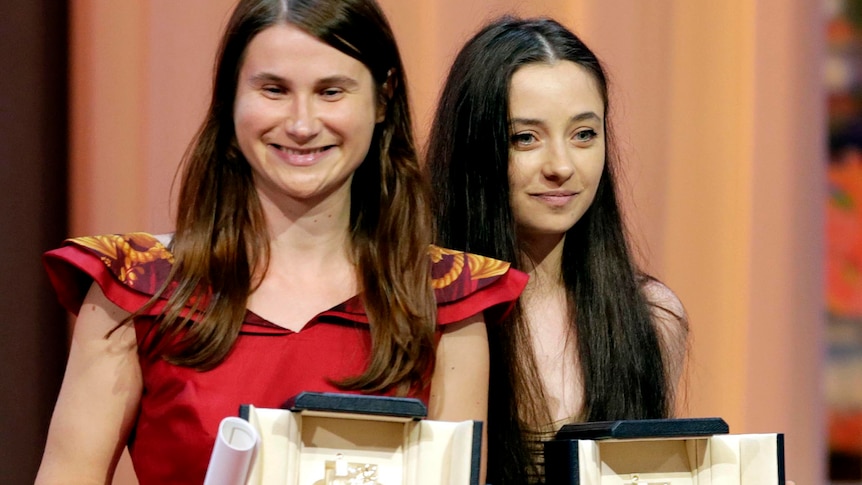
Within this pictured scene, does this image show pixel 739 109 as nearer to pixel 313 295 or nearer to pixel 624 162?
pixel 624 162

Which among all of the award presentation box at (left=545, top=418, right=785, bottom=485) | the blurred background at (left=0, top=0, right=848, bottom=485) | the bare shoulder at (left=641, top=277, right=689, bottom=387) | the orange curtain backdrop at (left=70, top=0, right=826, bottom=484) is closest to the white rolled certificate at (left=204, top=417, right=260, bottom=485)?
the award presentation box at (left=545, top=418, right=785, bottom=485)

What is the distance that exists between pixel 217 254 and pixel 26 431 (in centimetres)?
72

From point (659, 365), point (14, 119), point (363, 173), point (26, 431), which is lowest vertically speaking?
point (26, 431)

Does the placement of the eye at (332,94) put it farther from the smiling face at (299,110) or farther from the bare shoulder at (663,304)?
the bare shoulder at (663,304)

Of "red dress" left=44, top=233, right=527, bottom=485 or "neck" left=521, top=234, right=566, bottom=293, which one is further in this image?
"neck" left=521, top=234, right=566, bottom=293

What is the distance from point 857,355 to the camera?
2.43 metres

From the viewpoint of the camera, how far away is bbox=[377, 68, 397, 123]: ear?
56.7 inches

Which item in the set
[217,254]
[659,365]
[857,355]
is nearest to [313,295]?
[217,254]

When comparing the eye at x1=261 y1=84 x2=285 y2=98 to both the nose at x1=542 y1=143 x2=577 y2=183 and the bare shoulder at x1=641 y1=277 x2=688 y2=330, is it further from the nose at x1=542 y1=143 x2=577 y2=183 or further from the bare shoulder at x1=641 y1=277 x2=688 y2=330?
the bare shoulder at x1=641 y1=277 x2=688 y2=330

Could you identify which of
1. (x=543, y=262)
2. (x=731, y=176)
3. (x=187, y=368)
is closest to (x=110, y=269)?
(x=187, y=368)

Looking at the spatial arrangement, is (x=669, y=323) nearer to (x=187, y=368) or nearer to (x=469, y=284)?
(x=469, y=284)

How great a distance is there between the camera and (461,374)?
143cm

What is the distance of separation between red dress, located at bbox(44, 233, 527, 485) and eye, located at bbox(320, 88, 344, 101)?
23cm

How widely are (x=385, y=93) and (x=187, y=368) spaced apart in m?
0.38
